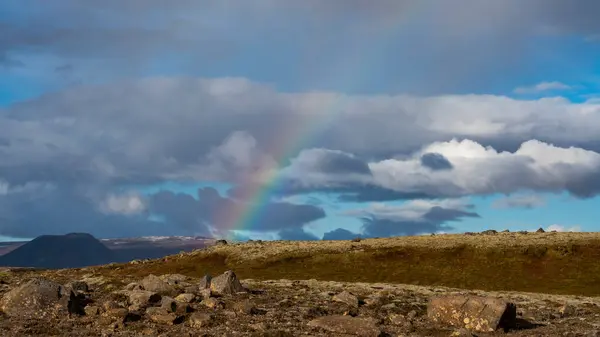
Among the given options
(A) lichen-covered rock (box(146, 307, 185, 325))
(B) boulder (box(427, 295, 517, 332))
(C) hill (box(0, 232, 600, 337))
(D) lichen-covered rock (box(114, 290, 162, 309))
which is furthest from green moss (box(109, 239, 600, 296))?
(A) lichen-covered rock (box(146, 307, 185, 325))

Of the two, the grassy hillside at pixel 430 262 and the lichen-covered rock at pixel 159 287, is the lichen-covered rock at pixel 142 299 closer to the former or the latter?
the lichen-covered rock at pixel 159 287

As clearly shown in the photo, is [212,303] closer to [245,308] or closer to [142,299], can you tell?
[245,308]

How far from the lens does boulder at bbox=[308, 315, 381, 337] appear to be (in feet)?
127

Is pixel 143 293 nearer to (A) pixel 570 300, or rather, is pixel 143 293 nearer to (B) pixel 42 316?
(B) pixel 42 316

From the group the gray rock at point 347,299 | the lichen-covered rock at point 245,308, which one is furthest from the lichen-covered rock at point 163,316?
the gray rock at point 347,299

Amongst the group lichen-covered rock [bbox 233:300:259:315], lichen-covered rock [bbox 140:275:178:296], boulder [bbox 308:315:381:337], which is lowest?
boulder [bbox 308:315:381:337]

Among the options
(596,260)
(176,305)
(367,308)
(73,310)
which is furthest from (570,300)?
(73,310)

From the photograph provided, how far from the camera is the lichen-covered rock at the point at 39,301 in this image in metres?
43.4

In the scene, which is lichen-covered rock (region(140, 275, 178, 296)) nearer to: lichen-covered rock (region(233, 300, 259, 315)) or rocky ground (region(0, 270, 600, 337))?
rocky ground (region(0, 270, 600, 337))

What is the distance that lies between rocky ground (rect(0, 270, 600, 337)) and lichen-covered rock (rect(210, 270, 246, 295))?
82 millimetres

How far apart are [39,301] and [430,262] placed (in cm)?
7007

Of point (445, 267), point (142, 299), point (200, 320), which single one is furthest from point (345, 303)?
point (445, 267)

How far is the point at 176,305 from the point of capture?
44188 mm

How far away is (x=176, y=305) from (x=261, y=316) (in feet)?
18.5
